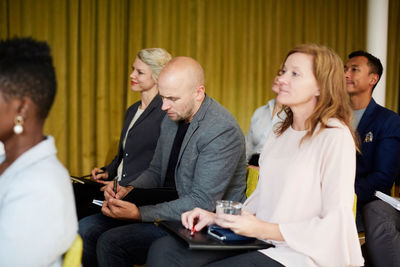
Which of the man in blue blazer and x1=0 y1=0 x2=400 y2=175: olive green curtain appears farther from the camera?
x1=0 y1=0 x2=400 y2=175: olive green curtain

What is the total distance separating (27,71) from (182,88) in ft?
4.57

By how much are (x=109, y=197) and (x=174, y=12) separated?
11.0 feet

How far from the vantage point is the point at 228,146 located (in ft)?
7.89

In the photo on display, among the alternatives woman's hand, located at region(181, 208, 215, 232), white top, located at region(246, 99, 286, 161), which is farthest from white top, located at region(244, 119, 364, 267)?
white top, located at region(246, 99, 286, 161)

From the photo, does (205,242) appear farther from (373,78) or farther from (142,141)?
(373,78)

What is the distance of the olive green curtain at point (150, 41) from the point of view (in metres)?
4.79

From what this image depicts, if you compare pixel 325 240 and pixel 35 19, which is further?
pixel 35 19

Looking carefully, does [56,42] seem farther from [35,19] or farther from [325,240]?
[325,240]

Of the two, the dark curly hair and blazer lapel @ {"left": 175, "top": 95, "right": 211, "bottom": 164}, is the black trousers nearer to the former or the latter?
blazer lapel @ {"left": 175, "top": 95, "right": 211, "bottom": 164}

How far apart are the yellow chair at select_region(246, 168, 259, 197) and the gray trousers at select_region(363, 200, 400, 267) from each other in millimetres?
789

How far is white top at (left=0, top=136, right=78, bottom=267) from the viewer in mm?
1151

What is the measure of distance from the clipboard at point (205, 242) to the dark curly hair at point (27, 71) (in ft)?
2.49

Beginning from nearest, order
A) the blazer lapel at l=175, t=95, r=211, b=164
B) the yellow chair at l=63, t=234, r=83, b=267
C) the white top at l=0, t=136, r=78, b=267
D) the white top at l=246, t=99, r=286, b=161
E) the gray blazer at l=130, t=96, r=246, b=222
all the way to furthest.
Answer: the white top at l=0, t=136, r=78, b=267, the yellow chair at l=63, t=234, r=83, b=267, the gray blazer at l=130, t=96, r=246, b=222, the blazer lapel at l=175, t=95, r=211, b=164, the white top at l=246, t=99, r=286, b=161

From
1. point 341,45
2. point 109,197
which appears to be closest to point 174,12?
point 341,45
